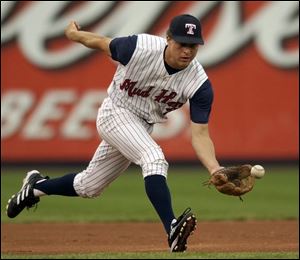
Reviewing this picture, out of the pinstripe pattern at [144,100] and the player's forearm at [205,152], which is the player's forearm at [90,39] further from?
the player's forearm at [205,152]

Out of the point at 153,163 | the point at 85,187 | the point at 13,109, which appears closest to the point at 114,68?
the point at 13,109

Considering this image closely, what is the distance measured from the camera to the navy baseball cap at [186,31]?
23.1 feet

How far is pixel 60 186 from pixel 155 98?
1290 millimetres

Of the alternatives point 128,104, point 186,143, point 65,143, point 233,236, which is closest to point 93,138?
point 65,143

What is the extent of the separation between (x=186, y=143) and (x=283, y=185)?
76.4 inches

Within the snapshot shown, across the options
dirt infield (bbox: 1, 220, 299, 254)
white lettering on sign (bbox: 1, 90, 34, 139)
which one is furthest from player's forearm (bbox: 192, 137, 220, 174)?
white lettering on sign (bbox: 1, 90, 34, 139)

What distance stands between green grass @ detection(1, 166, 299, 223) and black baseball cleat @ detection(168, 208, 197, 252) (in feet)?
18.1

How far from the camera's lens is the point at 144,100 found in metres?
7.61

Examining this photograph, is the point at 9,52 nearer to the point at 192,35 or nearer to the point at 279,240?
the point at 279,240

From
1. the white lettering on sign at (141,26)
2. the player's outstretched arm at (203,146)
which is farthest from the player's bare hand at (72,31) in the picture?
the white lettering on sign at (141,26)

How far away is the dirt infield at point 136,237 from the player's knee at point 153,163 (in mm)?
2933

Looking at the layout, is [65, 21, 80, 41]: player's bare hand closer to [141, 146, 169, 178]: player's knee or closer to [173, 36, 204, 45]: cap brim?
[173, 36, 204, 45]: cap brim

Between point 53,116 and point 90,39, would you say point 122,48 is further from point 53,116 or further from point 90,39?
point 53,116

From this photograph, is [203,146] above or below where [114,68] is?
above
